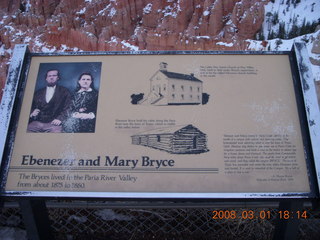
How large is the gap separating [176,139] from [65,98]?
0.47 m

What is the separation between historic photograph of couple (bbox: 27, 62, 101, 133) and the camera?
1.07m

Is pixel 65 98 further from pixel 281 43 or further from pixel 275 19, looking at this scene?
pixel 275 19

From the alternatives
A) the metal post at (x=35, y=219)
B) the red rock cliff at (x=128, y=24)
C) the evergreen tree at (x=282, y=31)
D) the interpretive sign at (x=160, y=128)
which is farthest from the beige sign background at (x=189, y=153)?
the evergreen tree at (x=282, y=31)

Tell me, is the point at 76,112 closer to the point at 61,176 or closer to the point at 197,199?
the point at 61,176

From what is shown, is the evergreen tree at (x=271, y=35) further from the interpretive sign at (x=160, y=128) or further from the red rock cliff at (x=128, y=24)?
the interpretive sign at (x=160, y=128)

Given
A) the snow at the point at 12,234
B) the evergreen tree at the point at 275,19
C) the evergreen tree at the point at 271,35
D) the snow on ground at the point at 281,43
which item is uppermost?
the evergreen tree at the point at 275,19

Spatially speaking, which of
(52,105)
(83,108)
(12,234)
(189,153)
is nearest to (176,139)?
(189,153)

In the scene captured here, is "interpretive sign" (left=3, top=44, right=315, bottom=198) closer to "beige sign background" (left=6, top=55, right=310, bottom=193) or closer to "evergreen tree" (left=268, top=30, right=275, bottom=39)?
"beige sign background" (left=6, top=55, right=310, bottom=193)

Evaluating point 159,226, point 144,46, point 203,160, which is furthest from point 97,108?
point 144,46

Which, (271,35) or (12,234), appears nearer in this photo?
(12,234)

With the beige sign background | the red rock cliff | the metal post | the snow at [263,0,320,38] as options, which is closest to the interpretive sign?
the beige sign background

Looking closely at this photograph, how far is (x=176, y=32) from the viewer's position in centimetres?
791

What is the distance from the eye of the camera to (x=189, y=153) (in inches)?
40.1

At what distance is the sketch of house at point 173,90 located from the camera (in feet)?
3.59
